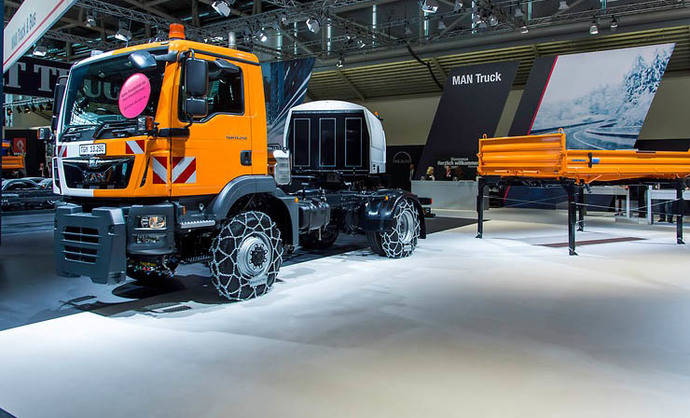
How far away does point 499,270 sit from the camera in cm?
658

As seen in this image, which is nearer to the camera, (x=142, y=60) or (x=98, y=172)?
(x=142, y=60)

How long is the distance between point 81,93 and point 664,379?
4906mm

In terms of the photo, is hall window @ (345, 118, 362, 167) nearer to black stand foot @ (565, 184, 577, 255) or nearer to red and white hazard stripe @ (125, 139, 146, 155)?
black stand foot @ (565, 184, 577, 255)

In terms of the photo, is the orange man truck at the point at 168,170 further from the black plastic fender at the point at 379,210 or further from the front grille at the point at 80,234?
the black plastic fender at the point at 379,210

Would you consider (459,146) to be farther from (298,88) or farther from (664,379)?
(664,379)

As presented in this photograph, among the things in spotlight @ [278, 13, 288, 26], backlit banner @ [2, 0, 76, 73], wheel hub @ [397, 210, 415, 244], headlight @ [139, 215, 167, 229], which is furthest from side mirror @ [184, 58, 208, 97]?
spotlight @ [278, 13, 288, 26]

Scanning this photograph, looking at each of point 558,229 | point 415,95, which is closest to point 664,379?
point 558,229

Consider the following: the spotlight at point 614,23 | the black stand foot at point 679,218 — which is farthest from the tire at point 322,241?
the spotlight at point 614,23

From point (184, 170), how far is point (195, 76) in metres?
0.79

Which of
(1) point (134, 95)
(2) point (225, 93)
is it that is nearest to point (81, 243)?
(1) point (134, 95)

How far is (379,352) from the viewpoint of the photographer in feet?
11.8

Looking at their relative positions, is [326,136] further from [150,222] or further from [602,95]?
[602,95]

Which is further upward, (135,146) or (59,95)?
(59,95)

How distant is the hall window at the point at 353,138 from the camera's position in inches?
324
